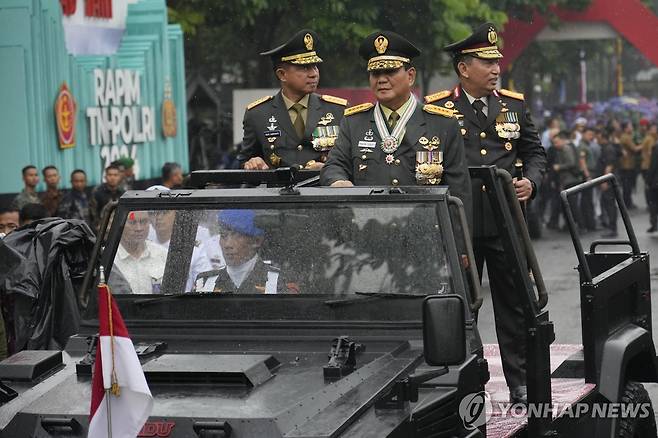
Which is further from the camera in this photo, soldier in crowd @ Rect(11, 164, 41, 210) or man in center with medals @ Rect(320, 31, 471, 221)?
soldier in crowd @ Rect(11, 164, 41, 210)

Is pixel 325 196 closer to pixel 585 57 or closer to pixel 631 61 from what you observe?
pixel 585 57

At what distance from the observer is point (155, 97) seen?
2322cm

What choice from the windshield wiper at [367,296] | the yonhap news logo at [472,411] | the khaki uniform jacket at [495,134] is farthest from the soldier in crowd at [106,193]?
the yonhap news logo at [472,411]

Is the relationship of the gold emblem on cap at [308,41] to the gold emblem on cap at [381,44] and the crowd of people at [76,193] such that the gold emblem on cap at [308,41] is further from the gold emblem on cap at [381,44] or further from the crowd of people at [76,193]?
the crowd of people at [76,193]

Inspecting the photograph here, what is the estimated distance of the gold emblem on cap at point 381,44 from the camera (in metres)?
6.78

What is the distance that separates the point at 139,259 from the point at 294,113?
2.38 meters

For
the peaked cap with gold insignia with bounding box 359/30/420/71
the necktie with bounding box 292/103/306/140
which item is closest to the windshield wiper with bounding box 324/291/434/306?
the peaked cap with gold insignia with bounding box 359/30/420/71

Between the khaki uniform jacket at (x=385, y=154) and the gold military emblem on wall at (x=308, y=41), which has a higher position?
the gold military emblem on wall at (x=308, y=41)

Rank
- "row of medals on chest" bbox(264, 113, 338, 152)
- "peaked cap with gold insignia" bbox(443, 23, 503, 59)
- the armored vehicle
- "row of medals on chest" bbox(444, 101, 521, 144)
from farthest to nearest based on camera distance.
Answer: "row of medals on chest" bbox(264, 113, 338, 152) < "row of medals on chest" bbox(444, 101, 521, 144) < "peaked cap with gold insignia" bbox(443, 23, 503, 59) < the armored vehicle

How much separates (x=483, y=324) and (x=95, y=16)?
32.2ft

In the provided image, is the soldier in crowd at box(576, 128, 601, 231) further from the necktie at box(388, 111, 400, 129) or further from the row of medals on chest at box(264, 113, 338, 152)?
the necktie at box(388, 111, 400, 129)

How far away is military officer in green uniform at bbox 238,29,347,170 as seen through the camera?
8055 mm

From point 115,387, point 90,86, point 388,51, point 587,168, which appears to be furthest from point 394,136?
point 587,168

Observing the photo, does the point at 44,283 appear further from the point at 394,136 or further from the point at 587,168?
the point at 587,168
